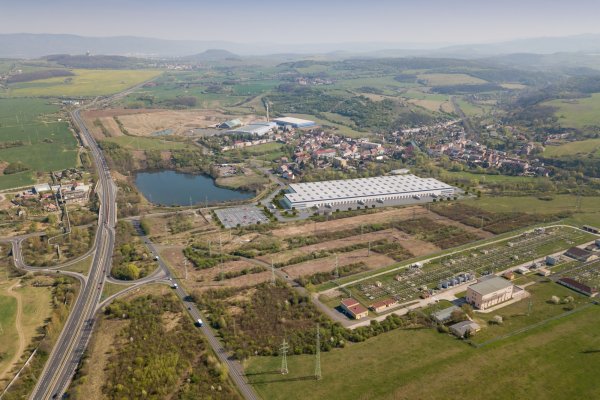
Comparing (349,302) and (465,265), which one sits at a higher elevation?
(349,302)

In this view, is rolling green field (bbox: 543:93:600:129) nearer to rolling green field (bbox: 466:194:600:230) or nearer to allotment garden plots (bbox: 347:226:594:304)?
rolling green field (bbox: 466:194:600:230)

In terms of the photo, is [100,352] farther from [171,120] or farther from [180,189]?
[171,120]

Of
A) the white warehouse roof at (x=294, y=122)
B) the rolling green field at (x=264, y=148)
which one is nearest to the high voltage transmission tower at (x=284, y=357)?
the rolling green field at (x=264, y=148)

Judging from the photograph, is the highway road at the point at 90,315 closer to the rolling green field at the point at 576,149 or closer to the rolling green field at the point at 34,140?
the rolling green field at the point at 34,140

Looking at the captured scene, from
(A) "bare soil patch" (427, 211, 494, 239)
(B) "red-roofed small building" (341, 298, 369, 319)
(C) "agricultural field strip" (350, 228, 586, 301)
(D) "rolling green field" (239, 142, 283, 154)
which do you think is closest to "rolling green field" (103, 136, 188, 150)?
(D) "rolling green field" (239, 142, 283, 154)

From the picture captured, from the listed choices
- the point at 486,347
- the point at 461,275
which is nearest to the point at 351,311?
the point at 486,347

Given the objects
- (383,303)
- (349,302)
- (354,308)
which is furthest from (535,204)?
(354,308)
